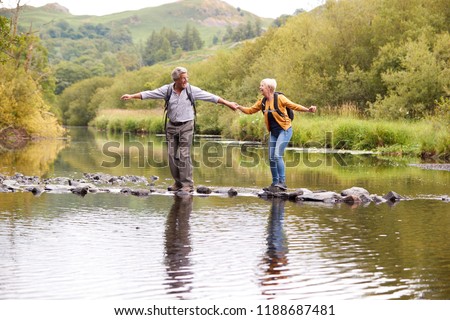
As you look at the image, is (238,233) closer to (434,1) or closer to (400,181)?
(400,181)

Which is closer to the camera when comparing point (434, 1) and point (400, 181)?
point (400, 181)

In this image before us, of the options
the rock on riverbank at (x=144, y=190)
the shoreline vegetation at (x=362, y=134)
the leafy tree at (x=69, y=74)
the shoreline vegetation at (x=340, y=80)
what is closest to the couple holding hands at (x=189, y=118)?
the rock on riverbank at (x=144, y=190)

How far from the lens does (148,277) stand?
26.3ft

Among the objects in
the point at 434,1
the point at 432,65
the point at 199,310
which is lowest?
the point at 199,310

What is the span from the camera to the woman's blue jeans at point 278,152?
15961mm

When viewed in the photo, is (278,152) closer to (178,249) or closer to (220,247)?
(220,247)

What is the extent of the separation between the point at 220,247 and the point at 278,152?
6.31 m

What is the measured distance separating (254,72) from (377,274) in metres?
65.7

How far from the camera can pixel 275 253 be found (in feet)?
30.9

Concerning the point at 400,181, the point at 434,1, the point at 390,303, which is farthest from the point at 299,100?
the point at 390,303

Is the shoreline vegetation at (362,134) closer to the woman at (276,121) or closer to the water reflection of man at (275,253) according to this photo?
the woman at (276,121)

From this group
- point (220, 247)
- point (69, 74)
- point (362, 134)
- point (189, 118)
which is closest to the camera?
point (220, 247)

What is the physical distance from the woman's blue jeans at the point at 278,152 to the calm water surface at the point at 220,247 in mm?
698

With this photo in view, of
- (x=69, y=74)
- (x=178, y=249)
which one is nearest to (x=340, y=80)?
(x=178, y=249)
